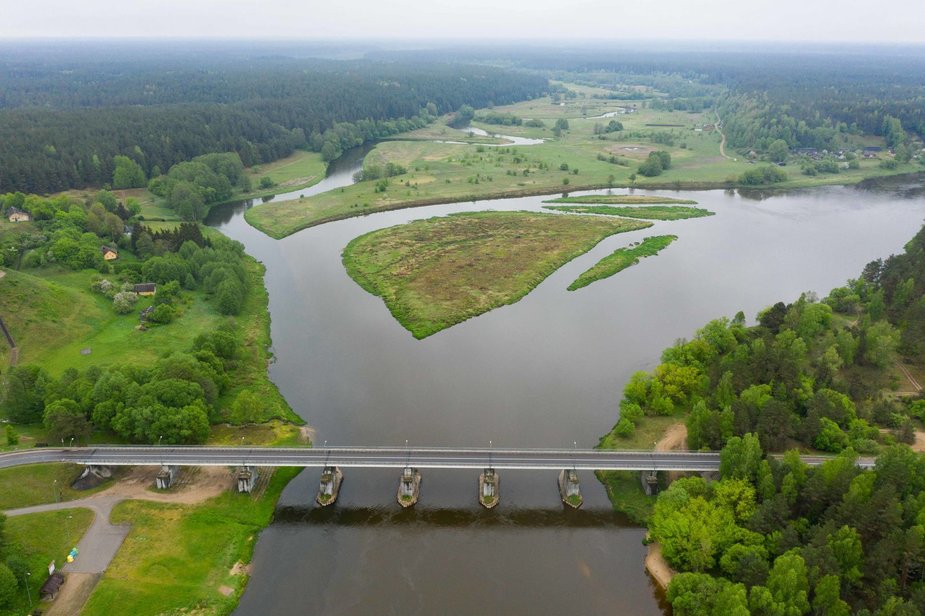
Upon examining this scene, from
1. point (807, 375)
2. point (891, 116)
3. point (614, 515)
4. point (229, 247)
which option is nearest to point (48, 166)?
point (229, 247)

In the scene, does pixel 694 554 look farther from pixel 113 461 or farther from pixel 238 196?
pixel 238 196

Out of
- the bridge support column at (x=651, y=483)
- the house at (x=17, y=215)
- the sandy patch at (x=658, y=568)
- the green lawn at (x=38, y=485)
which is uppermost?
the house at (x=17, y=215)

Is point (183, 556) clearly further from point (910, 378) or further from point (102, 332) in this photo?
point (910, 378)

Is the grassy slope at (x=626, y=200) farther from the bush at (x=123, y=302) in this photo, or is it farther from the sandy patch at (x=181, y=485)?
the sandy patch at (x=181, y=485)

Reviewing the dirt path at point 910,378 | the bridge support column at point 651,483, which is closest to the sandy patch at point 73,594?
the bridge support column at point 651,483

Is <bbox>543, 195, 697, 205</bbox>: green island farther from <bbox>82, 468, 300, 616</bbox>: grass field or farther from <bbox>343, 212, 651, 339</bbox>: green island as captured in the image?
<bbox>82, 468, 300, 616</bbox>: grass field
